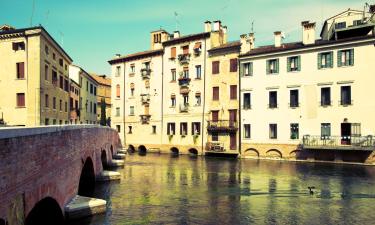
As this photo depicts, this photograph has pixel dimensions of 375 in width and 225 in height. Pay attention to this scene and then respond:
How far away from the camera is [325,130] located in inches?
1564

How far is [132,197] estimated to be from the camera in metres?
22.4

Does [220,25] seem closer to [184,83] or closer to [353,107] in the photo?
[184,83]

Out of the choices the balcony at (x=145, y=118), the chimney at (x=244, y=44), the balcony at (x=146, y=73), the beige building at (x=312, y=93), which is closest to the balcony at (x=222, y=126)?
the beige building at (x=312, y=93)

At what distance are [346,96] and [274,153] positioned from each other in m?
11.0

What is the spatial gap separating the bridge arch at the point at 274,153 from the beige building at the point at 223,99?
14.5 feet

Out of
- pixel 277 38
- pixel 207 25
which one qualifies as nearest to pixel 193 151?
pixel 207 25

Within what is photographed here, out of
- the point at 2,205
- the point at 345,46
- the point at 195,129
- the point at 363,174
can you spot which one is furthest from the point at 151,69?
→ the point at 2,205

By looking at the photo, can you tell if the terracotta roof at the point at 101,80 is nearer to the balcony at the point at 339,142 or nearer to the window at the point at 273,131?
→ the window at the point at 273,131

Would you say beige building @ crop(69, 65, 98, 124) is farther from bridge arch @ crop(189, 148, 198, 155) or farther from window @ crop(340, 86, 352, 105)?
window @ crop(340, 86, 352, 105)

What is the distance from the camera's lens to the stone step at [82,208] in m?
15.5

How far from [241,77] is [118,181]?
24899 millimetres

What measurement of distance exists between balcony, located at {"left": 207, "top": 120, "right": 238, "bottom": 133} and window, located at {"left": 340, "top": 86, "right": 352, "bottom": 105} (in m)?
13.9

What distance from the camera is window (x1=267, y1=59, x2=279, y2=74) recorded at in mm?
43531

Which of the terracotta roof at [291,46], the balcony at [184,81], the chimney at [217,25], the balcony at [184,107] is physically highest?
the chimney at [217,25]
